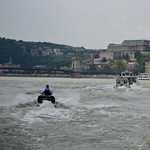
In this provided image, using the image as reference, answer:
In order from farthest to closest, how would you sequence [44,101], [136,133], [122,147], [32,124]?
[44,101] → [32,124] → [136,133] → [122,147]

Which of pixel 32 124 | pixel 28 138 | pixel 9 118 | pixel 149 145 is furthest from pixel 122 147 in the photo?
pixel 9 118

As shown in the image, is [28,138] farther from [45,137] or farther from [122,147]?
[122,147]

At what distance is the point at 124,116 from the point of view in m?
24.2

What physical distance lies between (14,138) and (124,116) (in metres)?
8.03

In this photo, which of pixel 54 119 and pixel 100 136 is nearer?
pixel 100 136

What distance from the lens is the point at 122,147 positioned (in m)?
16.8

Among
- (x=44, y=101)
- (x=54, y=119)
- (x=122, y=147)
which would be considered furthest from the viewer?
(x=44, y=101)

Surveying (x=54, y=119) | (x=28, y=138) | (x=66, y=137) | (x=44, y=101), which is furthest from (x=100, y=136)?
(x=44, y=101)

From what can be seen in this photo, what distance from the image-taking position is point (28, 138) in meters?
18.0

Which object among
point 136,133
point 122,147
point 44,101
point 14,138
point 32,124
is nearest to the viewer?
point 122,147

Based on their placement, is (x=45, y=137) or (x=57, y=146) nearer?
(x=57, y=146)

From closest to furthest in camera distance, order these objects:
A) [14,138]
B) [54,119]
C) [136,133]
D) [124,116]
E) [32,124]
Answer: [14,138] → [136,133] → [32,124] → [54,119] → [124,116]

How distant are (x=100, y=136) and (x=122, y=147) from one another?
73.0 inches

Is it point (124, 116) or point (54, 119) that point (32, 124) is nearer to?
point (54, 119)
